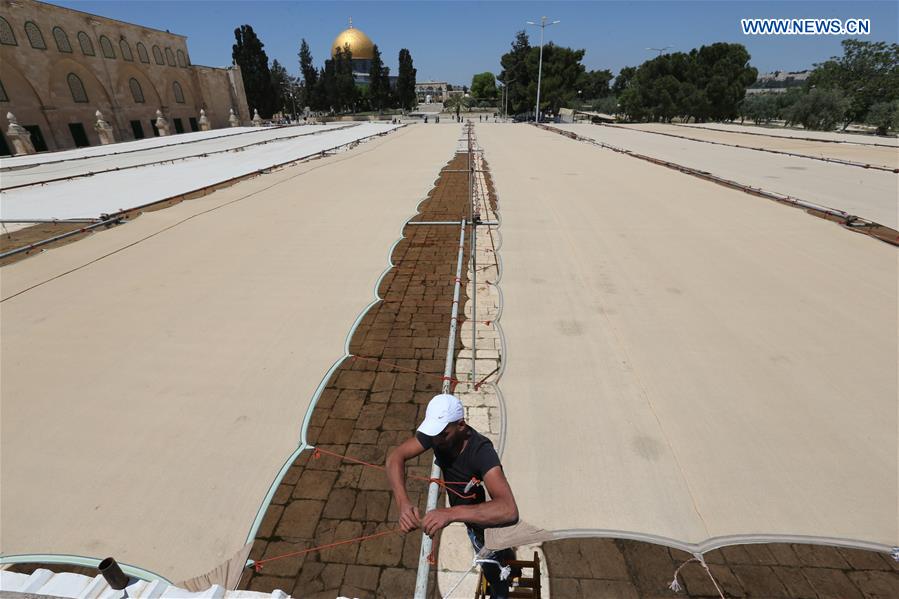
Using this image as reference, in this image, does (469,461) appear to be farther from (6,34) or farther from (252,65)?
(252,65)

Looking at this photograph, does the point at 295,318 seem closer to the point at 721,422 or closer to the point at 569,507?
the point at 569,507

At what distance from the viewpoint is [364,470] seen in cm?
407

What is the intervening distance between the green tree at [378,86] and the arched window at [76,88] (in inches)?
1720

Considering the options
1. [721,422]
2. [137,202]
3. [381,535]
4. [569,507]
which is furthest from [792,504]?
[137,202]

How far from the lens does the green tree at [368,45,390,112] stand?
68438 mm

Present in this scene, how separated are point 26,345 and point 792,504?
29.3 ft

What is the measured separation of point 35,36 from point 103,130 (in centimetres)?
680

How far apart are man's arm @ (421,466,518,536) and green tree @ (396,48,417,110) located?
78775 mm

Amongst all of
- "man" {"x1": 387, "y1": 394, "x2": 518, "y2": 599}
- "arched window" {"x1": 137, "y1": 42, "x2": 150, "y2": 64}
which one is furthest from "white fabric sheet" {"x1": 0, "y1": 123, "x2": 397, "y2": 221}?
"arched window" {"x1": 137, "y1": 42, "x2": 150, "y2": 64}

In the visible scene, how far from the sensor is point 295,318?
19.9ft

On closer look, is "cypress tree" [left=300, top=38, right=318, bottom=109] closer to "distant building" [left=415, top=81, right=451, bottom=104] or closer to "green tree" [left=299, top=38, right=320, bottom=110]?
"green tree" [left=299, top=38, right=320, bottom=110]

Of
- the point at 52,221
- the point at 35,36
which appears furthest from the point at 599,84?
the point at 52,221

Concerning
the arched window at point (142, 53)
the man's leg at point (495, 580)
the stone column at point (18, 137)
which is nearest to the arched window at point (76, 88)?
the stone column at point (18, 137)

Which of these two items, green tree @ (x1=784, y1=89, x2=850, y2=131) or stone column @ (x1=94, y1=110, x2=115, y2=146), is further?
green tree @ (x1=784, y1=89, x2=850, y2=131)
